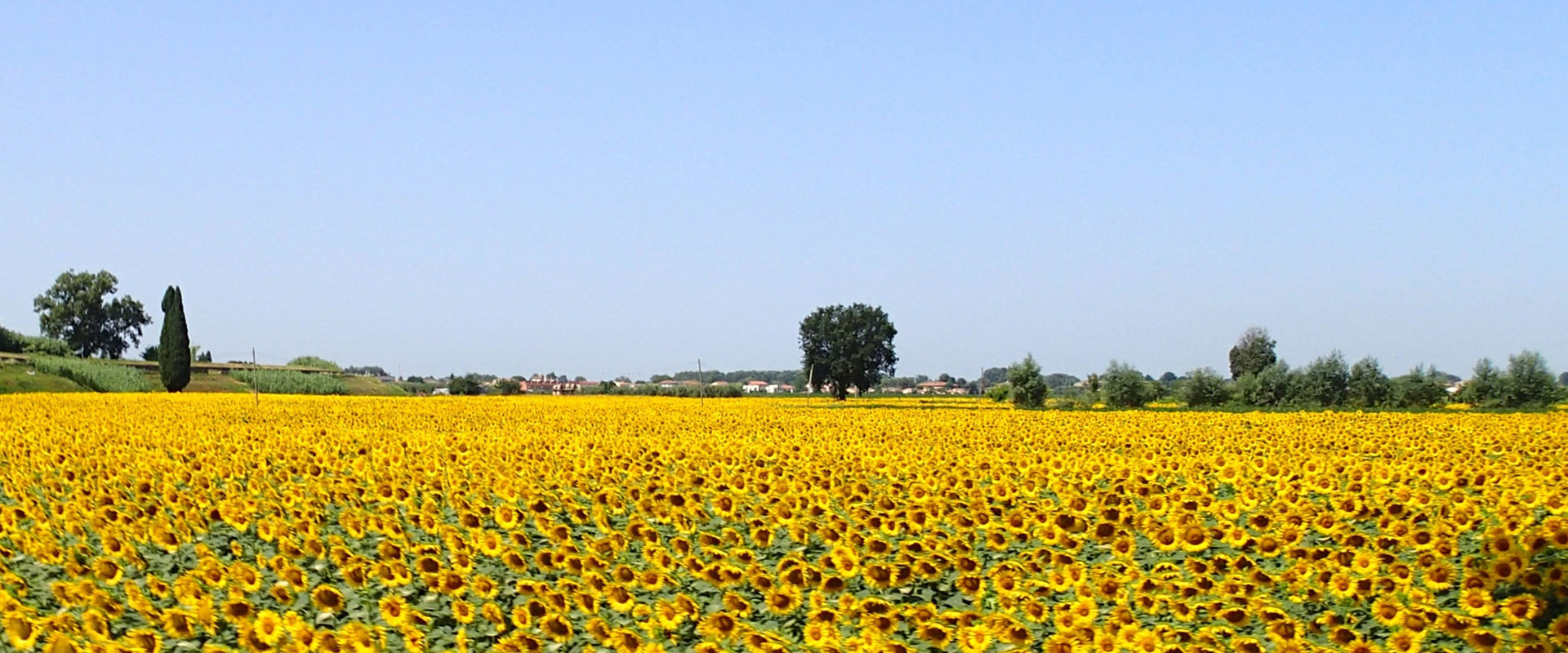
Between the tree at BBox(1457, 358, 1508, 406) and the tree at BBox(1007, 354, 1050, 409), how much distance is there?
43.8 feet

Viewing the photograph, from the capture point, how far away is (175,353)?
188 feet

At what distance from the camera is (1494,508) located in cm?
816

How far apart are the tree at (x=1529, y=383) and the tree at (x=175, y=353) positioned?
53.7 metres

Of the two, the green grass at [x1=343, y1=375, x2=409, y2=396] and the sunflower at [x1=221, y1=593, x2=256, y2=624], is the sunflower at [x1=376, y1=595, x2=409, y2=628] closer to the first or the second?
the sunflower at [x1=221, y1=593, x2=256, y2=624]

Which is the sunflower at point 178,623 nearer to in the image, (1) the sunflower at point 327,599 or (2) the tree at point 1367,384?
(1) the sunflower at point 327,599

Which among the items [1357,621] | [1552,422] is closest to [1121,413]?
[1552,422]

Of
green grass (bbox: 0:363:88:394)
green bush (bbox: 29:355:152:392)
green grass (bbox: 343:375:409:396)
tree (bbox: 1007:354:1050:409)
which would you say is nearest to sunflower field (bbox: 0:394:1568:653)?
tree (bbox: 1007:354:1050:409)

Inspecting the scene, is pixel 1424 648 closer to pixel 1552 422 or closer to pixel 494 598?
pixel 494 598

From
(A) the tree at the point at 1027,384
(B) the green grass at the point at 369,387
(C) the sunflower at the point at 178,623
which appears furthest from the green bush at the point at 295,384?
(C) the sunflower at the point at 178,623

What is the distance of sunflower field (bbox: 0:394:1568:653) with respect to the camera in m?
5.84

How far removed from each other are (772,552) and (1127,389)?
3549cm

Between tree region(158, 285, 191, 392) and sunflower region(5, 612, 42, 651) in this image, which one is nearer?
sunflower region(5, 612, 42, 651)

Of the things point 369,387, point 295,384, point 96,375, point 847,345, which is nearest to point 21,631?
point 295,384

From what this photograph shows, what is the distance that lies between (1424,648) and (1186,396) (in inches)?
1385
